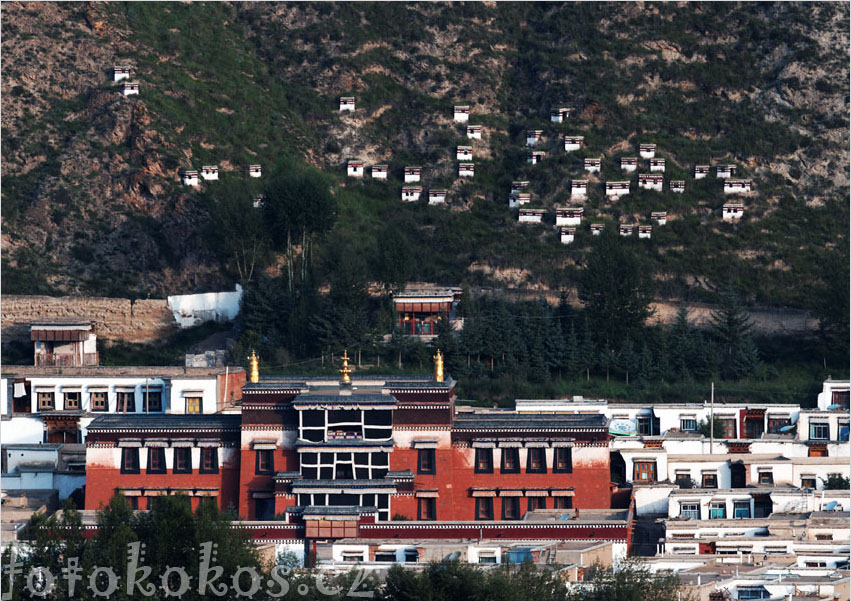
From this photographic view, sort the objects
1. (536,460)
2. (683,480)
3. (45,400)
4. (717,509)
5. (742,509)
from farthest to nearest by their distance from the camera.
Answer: (45,400) → (683,480) → (742,509) → (717,509) → (536,460)

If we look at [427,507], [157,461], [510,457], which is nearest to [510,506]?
[510,457]

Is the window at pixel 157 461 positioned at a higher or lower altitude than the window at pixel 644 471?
higher

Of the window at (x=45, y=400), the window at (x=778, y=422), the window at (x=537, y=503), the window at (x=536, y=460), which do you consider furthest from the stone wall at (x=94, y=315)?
the window at (x=537, y=503)

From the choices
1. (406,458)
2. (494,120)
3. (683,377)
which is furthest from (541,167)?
(406,458)

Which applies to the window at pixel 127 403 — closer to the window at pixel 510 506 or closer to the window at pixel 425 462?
the window at pixel 425 462

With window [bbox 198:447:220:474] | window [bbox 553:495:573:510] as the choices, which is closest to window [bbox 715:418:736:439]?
window [bbox 553:495:573:510]

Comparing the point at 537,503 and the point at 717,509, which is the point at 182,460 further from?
the point at 717,509

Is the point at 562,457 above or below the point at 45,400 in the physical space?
below
